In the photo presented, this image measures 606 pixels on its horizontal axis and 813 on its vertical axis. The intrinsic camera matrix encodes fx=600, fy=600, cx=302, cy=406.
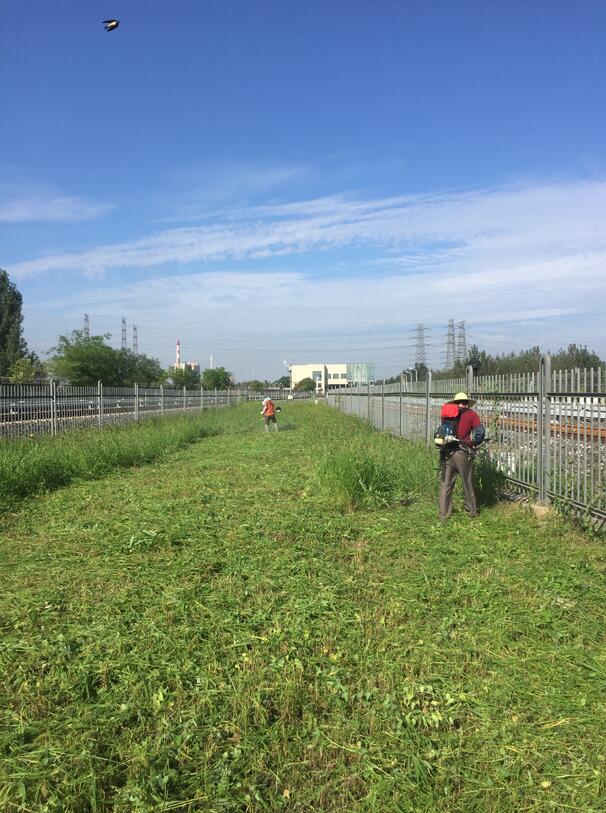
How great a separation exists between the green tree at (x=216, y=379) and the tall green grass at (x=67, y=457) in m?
73.7

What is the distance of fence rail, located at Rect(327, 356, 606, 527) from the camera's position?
6215 mm

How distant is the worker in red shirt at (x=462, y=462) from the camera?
7.20 metres

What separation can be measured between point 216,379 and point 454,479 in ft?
278

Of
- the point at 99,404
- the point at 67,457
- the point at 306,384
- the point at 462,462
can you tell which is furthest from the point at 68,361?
the point at 306,384

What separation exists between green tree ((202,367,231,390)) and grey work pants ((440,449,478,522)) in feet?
272

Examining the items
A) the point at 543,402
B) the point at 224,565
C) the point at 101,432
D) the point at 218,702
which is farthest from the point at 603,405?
the point at 101,432

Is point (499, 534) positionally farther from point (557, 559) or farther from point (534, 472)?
point (534, 472)

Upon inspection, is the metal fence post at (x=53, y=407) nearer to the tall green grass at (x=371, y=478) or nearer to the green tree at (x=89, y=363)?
the tall green grass at (x=371, y=478)

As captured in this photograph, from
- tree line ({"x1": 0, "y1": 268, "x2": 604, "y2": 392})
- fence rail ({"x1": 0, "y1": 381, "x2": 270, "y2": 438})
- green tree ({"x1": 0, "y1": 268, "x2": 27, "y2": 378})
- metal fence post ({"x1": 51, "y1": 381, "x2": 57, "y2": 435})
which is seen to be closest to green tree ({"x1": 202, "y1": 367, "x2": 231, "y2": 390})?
tree line ({"x1": 0, "y1": 268, "x2": 604, "y2": 392})

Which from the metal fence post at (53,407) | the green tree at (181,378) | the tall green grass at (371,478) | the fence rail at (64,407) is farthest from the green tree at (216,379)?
the tall green grass at (371,478)

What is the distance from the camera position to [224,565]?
5598 mm

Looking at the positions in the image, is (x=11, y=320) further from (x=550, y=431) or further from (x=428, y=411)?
(x=550, y=431)

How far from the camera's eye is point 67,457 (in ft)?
37.5

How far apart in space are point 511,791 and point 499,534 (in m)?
4.03
